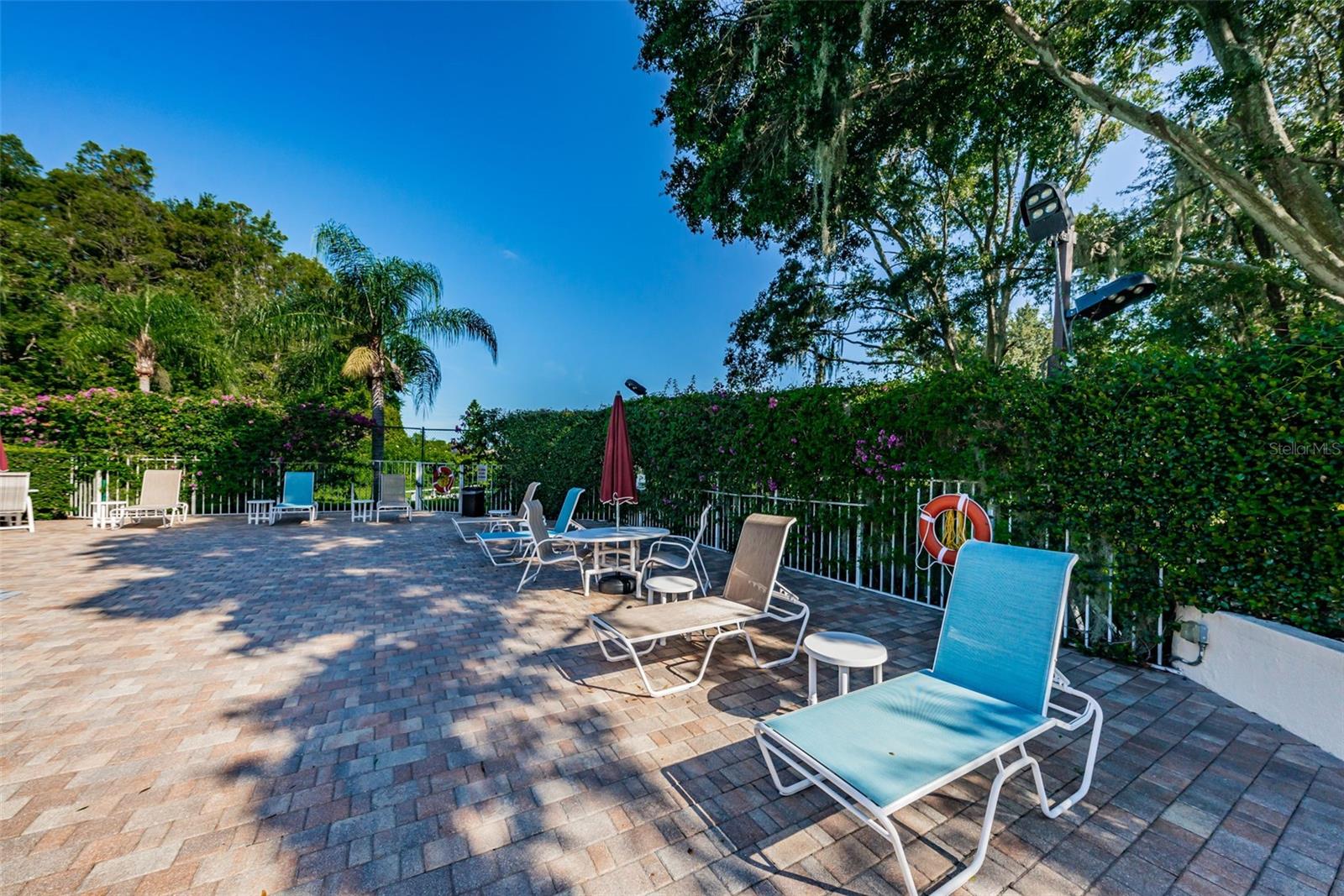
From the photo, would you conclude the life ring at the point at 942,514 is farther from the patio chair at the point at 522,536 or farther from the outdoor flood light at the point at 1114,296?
the patio chair at the point at 522,536

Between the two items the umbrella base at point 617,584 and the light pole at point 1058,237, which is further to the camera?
the umbrella base at point 617,584

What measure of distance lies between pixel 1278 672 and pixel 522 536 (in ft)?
23.5

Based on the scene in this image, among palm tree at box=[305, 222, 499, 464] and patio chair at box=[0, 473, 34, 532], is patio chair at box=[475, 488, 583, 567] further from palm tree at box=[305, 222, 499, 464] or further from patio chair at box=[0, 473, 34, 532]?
patio chair at box=[0, 473, 34, 532]

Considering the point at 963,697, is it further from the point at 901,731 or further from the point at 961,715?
the point at 901,731

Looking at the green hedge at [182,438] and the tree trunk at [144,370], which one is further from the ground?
the tree trunk at [144,370]

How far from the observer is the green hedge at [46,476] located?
31.6ft

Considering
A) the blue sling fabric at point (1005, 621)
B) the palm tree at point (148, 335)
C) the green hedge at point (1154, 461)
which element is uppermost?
the palm tree at point (148, 335)

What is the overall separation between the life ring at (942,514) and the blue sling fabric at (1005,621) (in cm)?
107

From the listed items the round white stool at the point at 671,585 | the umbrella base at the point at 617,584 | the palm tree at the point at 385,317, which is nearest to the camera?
the round white stool at the point at 671,585

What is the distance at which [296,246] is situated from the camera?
28781 millimetres

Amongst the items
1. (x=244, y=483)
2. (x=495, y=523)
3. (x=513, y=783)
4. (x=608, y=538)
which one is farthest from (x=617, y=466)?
(x=244, y=483)

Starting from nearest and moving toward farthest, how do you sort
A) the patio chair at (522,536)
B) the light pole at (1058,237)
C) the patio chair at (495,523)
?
the light pole at (1058,237) < the patio chair at (522,536) < the patio chair at (495,523)

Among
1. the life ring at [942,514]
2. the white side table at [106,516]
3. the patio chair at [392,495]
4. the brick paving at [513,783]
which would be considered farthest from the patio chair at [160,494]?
the life ring at [942,514]

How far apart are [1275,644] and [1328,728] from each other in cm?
44
